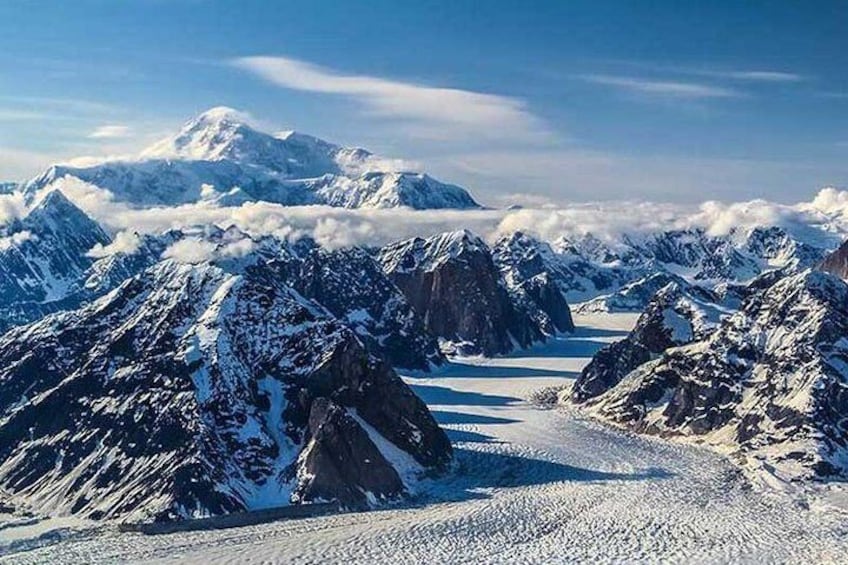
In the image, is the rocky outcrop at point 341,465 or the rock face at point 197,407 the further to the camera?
the rocky outcrop at point 341,465

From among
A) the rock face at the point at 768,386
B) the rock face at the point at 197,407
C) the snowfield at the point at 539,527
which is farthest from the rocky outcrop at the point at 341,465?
the rock face at the point at 768,386

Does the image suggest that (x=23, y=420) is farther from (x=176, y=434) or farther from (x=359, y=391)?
(x=359, y=391)

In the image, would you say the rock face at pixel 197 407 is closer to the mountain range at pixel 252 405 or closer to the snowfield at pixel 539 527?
the mountain range at pixel 252 405

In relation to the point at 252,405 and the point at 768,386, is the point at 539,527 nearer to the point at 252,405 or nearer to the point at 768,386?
the point at 252,405

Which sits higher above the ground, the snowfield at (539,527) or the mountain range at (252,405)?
the mountain range at (252,405)

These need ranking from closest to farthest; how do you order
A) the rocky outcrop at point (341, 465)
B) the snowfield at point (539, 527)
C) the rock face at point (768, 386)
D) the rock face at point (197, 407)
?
the snowfield at point (539, 527) < the rock face at point (197, 407) < the rocky outcrop at point (341, 465) < the rock face at point (768, 386)

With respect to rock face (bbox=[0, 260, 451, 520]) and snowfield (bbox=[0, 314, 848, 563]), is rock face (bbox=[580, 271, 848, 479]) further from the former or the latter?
rock face (bbox=[0, 260, 451, 520])

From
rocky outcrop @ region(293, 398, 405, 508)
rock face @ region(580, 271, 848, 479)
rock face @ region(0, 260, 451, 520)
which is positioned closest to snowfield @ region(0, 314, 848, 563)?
rocky outcrop @ region(293, 398, 405, 508)

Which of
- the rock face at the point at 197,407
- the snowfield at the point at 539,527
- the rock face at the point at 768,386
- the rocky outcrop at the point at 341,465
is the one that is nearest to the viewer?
the snowfield at the point at 539,527
